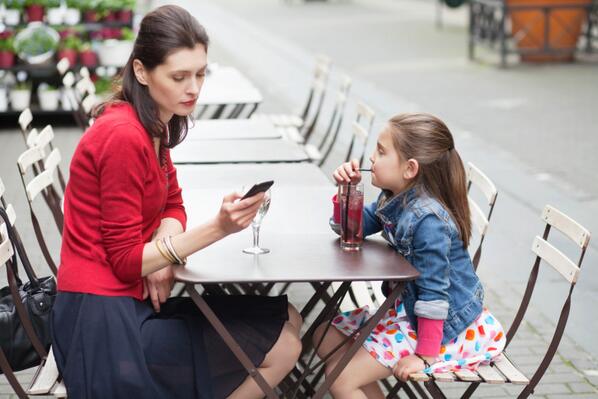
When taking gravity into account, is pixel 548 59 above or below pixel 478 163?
below

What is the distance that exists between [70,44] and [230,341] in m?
7.52

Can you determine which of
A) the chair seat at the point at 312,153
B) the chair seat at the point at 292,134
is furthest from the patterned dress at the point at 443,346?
the chair seat at the point at 292,134

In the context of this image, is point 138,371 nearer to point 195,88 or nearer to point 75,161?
point 75,161

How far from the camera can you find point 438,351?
10.2 feet

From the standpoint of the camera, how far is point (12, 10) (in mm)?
9914

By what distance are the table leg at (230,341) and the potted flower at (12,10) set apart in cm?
772

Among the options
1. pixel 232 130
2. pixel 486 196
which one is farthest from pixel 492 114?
pixel 486 196

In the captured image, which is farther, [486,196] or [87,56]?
[87,56]

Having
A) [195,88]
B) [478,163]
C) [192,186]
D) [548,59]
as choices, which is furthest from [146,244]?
[548,59]

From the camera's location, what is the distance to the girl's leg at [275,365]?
3.14 m

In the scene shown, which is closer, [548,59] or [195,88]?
[195,88]

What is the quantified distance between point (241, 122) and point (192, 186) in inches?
72.8

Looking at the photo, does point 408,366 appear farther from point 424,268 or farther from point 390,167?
point 390,167

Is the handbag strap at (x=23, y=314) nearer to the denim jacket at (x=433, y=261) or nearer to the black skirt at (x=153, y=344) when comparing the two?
the black skirt at (x=153, y=344)
